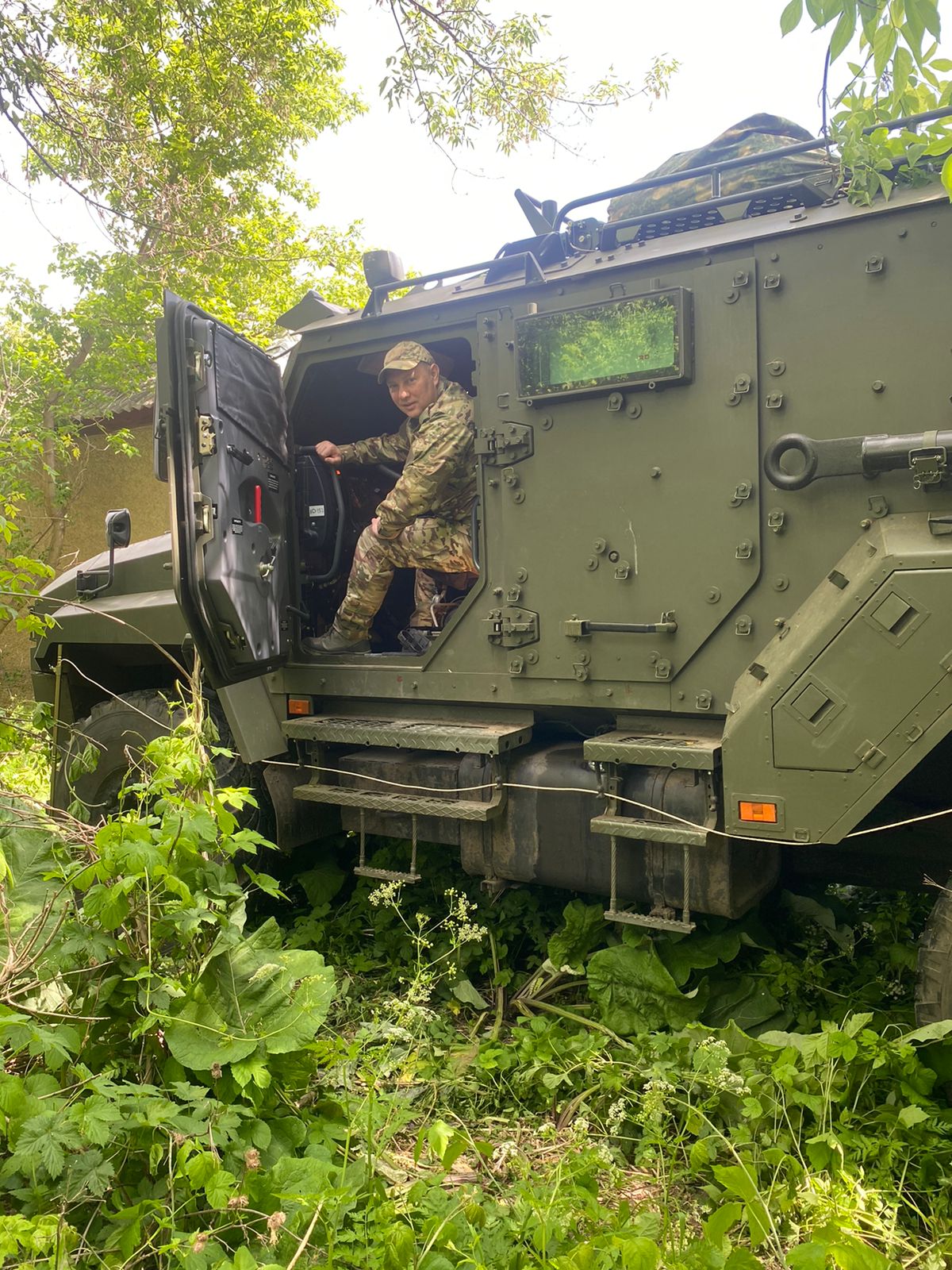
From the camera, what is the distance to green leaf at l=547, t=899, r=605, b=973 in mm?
3574

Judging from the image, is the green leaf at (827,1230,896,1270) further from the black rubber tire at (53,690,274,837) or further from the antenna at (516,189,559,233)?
the antenna at (516,189,559,233)

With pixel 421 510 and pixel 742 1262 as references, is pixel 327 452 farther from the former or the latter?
pixel 742 1262

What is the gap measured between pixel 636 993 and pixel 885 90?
2.96m

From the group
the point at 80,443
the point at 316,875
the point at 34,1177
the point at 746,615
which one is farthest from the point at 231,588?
the point at 80,443

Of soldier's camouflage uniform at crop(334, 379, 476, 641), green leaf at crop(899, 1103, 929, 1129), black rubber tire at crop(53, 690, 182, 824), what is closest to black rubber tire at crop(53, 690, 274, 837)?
black rubber tire at crop(53, 690, 182, 824)

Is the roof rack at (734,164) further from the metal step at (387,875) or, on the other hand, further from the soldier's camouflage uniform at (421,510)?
the metal step at (387,875)

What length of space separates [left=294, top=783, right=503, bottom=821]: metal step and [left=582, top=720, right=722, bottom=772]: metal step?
1.54 ft

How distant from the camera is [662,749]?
3174 millimetres

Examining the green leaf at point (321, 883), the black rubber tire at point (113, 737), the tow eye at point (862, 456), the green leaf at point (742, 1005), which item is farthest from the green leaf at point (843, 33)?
the green leaf at point (321, 883)

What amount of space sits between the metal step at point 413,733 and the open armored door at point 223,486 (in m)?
0.34

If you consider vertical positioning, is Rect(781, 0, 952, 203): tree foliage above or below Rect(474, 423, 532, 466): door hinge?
above

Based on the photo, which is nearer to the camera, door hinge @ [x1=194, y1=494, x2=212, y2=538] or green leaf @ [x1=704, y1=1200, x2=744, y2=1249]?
green leaf @ [x1=704, y1=1200, x2=744, y2=1249]

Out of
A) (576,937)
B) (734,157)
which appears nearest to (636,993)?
(576,937)

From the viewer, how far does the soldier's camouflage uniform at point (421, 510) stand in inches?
160
